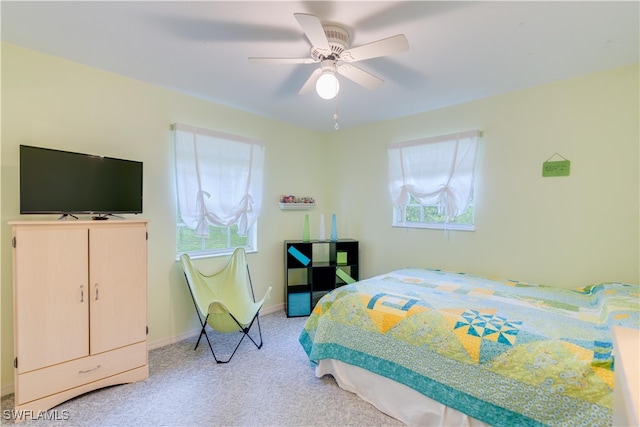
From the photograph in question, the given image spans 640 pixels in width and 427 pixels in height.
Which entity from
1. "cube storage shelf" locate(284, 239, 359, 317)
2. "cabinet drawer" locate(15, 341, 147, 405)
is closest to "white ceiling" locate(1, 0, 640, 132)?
"cube storage shelf" locate(284, 239, 359, 317)

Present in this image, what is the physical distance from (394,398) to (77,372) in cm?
214

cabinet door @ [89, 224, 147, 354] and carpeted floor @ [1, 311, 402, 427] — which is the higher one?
cabinet door @ [89, 224, 147, 354]

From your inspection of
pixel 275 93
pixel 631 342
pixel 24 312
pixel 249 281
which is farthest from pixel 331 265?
pixel 631 342

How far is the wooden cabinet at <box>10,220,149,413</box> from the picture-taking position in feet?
6.08

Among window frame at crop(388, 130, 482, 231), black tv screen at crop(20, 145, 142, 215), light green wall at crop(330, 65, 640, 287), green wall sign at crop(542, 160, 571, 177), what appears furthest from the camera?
window frame at crop(388, 130, 482, 231)

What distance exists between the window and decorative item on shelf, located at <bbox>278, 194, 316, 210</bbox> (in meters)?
0.39

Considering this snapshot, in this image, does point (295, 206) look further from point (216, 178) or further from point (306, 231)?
point (216, 178)

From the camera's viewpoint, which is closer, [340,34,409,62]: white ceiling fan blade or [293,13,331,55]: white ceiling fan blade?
[293,13,331,55]: white ceiling fan blade

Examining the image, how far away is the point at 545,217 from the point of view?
271cm

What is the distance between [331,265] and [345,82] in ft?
7.15

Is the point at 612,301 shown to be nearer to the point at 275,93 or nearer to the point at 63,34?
the point at 275,93

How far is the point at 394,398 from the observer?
1.94m

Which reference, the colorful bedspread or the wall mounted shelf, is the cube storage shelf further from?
the colorful bedspread

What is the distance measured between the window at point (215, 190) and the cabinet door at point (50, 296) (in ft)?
3.31
